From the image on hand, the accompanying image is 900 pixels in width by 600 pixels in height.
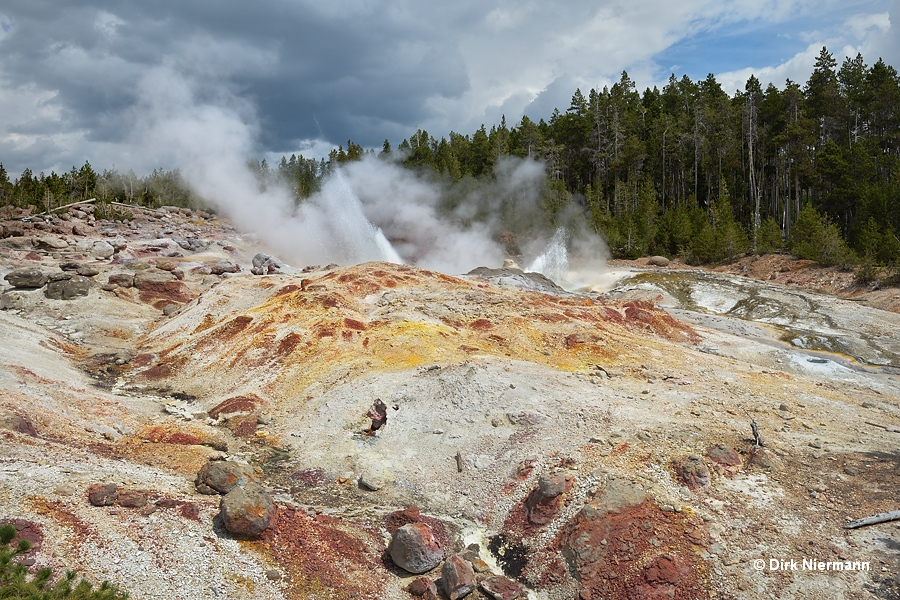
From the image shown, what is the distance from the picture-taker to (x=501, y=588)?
7.63 metres

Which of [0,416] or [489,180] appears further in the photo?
[489,180]

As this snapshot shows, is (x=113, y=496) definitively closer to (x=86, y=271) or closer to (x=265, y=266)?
(x=86, y=271)

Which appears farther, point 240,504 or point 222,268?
point 222,268

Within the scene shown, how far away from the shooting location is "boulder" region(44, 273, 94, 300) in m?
22.8

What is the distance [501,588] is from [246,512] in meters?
3.84

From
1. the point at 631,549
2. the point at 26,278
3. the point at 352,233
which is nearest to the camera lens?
the point at 631,549

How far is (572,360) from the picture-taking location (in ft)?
52.0

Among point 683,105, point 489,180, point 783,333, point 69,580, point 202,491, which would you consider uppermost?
point 683,105

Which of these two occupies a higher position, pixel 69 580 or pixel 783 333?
pixel 69 580

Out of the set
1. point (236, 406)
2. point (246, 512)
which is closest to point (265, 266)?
point (236, 406)

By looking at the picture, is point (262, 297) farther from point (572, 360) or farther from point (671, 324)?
point (671, 324)

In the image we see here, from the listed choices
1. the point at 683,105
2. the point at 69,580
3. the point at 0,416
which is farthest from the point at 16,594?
the point at 683,105

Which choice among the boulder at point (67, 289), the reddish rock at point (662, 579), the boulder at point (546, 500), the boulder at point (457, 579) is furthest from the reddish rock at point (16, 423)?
the boulder at point (67, 289)

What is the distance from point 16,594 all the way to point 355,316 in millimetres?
14111
